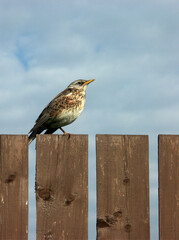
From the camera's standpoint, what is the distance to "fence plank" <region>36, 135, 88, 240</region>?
4.33m

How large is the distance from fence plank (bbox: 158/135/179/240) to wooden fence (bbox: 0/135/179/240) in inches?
8.5

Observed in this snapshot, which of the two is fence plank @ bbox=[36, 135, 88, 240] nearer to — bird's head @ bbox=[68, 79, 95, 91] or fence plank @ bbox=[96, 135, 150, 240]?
fence plank @ bbox=[96, 135, 150, 240]

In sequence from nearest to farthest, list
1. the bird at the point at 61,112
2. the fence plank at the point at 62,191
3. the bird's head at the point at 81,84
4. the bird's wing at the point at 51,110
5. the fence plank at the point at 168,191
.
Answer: the fence plank at the point at 62,191 < the fence plank at the point at 168,191 < the bird's wing at the point at 51,110 < the bird at the point at 61,112 < the bird's head at the point at 81,84

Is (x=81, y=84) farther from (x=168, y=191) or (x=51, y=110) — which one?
(x=168, y=191)

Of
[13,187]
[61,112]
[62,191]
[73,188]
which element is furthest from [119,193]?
[61,112]

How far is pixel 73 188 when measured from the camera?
4367 mm

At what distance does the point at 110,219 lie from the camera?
4.36 meters

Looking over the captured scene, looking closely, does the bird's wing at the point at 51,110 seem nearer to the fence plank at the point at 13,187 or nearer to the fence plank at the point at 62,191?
the fence plank at the point at 13,187

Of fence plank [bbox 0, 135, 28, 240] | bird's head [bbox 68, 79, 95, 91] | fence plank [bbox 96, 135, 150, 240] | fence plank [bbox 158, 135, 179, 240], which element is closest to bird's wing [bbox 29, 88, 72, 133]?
bird's head [bbox 68, 79, 95, 91]

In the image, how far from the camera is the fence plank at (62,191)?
14.2 feet

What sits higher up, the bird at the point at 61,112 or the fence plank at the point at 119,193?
the bird at the point at 61,112

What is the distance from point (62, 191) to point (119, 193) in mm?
648

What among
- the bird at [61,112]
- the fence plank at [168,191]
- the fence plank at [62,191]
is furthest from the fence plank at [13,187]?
the bird at [61,112]

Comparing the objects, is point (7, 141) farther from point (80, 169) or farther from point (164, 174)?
point (164, 174)
